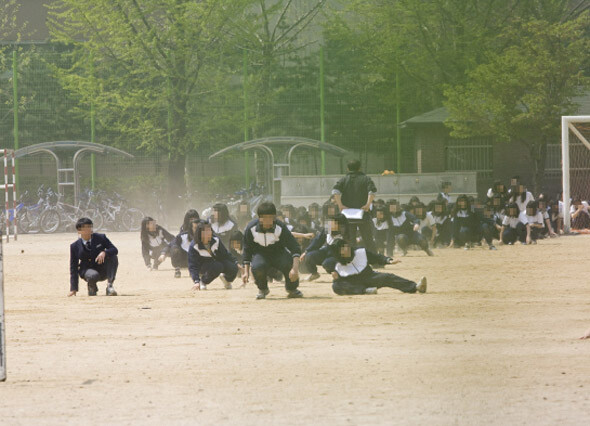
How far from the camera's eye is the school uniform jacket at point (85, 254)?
14.6m

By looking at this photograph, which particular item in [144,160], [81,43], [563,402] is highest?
[81,43]

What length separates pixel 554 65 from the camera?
30.8 meters

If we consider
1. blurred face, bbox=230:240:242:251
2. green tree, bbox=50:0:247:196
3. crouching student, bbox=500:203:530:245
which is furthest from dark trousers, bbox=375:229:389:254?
green tree, bbox=50:0:247:196

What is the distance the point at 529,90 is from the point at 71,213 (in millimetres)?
12660

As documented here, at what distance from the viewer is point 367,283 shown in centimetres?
1416

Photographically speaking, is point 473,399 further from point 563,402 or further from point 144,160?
point 144,160

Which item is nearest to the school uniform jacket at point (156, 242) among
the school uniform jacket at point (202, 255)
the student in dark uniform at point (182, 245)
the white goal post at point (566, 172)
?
the student in dark uniform at point (182, 245)

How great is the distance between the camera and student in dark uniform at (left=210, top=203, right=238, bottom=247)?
56.9ft

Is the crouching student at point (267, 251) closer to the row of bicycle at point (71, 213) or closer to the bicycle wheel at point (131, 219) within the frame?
the row of bicycle at point (71, 213)

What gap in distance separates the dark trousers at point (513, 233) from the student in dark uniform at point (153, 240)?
25.1 feet

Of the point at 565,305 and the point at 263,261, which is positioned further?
the point at 263,261

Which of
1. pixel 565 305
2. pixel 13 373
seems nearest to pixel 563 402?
pixel 13 373

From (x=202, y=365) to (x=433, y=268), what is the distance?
1000 centimetres

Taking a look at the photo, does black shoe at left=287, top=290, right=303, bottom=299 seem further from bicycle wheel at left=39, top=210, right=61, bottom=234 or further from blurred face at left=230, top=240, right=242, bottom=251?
bicycle wheel at left=39, top=210, right=61, bottom=234
